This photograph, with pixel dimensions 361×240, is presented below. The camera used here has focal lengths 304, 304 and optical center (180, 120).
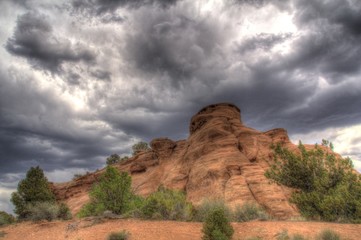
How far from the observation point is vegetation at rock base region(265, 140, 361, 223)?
54.2 ft

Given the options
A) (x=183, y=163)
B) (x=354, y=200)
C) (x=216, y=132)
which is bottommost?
(x=354, y=200)

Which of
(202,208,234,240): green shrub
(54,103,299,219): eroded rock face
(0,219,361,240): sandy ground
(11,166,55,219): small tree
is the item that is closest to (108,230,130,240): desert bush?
(0,219,361,240): sandy ground

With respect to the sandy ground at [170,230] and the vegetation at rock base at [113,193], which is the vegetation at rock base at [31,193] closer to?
the vegetation at rock base at [113,193]

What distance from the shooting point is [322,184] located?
17859mm

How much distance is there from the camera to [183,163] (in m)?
45.0

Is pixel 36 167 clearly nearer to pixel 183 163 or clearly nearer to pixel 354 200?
pixel 183 163

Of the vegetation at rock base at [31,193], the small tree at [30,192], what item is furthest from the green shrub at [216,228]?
the small tree at [30,192]

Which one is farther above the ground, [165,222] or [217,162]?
[217,162]

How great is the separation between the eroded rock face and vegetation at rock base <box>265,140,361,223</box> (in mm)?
10742

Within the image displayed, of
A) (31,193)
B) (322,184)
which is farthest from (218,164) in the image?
(31,193)

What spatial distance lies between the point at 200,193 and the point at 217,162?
4655 mm

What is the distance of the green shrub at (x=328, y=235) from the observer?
12712 millimetres

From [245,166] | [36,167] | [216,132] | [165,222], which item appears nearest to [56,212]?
[165,222]

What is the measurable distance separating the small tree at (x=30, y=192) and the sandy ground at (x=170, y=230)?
19.7 metres
